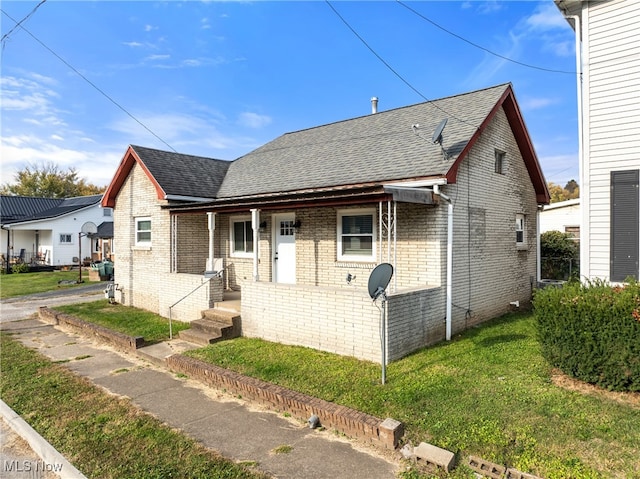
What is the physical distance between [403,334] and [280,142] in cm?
1116

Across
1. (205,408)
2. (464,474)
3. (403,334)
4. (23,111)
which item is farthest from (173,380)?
(23,111)

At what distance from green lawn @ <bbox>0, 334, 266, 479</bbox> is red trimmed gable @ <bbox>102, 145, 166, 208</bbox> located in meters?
6.59

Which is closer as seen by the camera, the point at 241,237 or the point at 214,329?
the point at 214,329

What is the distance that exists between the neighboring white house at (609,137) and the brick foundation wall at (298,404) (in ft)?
19.7

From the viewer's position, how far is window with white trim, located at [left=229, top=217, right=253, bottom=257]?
1227 centimetres

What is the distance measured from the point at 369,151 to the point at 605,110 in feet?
17.4

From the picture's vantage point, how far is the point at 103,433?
4.73m

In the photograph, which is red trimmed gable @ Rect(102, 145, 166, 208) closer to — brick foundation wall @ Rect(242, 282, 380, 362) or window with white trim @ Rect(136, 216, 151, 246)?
window with white trim @ Rect(136, 216, 151, 246)

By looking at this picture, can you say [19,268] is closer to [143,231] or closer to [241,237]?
[143,231]

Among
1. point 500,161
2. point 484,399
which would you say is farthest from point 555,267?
point 484,399

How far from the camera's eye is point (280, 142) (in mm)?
16031

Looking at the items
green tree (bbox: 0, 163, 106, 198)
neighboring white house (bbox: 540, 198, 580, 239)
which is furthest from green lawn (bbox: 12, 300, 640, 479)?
green tree (bbox: 0, 163, 106, 198)

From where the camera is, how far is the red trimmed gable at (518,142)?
28.9ft

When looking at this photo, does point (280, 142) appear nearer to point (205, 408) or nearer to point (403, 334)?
point (403, 334)
